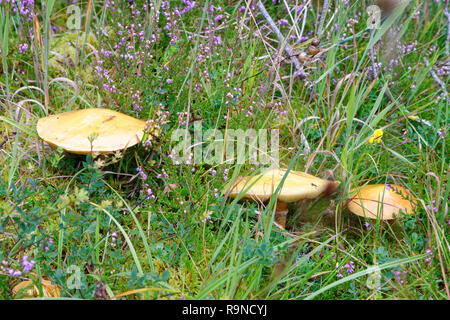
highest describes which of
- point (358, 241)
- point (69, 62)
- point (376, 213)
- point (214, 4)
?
point (214, 4)

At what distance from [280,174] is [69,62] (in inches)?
69.4

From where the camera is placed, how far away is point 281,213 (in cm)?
208

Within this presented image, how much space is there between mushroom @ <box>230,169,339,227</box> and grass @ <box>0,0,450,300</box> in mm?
55

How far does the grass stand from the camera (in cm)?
170

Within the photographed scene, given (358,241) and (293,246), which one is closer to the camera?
(293,246)

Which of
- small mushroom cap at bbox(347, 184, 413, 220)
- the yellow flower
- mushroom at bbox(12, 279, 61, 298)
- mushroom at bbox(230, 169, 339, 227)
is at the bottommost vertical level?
mushroom at bbox(12, 279, 61, 298)

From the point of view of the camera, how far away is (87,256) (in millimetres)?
1698

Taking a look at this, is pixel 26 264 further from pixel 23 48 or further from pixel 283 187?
pixel 23 48

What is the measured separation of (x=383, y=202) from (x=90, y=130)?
4.59ft

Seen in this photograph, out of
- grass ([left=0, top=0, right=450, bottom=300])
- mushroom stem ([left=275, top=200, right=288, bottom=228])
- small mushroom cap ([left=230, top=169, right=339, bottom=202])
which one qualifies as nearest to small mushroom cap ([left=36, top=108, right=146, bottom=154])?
grass ([left=0, top=0, right=450, bottom=300])

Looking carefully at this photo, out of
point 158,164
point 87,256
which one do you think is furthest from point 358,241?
point 87,256
